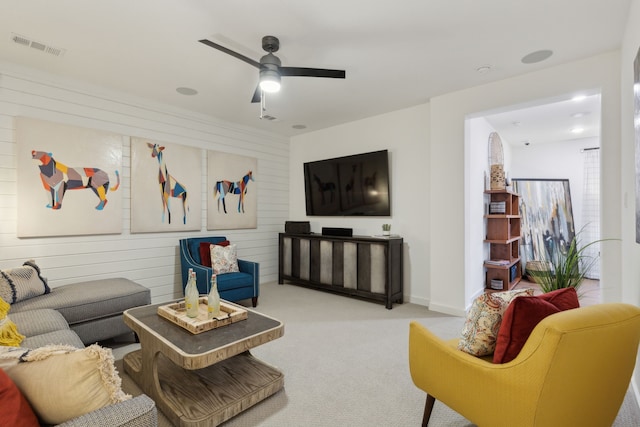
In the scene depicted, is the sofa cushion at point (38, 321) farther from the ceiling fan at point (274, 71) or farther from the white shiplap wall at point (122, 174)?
the ceiling fan at point (274, 71)

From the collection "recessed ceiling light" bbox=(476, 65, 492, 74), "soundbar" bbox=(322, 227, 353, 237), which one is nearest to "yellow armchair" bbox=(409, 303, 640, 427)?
"recessed ceiling light" bbox=(476, 65, 492, 74)

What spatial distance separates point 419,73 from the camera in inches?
127

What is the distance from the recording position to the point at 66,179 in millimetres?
3340

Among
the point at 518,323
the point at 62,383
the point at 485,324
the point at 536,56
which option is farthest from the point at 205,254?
the point at 536,56

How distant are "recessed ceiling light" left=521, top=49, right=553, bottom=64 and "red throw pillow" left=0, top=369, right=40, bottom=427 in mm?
3879

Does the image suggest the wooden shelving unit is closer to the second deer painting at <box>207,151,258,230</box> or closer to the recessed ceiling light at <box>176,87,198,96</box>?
the second deer painting at <box>207,151,258,230</box>

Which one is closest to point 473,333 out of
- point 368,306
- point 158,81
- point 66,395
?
point 66,395

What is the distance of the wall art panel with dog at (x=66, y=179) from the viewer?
3.11 metres

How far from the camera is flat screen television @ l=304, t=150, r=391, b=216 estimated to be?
450cm

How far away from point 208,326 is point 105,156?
Answer: 8.93 feet

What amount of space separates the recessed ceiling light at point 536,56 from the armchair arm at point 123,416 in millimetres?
Answer: 3663

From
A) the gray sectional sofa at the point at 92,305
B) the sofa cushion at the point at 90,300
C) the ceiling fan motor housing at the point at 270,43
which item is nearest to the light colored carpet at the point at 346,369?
the gray sectional sofa at the point at 92,305

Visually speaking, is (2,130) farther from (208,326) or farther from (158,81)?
(208,326)

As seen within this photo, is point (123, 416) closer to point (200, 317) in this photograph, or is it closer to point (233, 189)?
point (200, 317)
